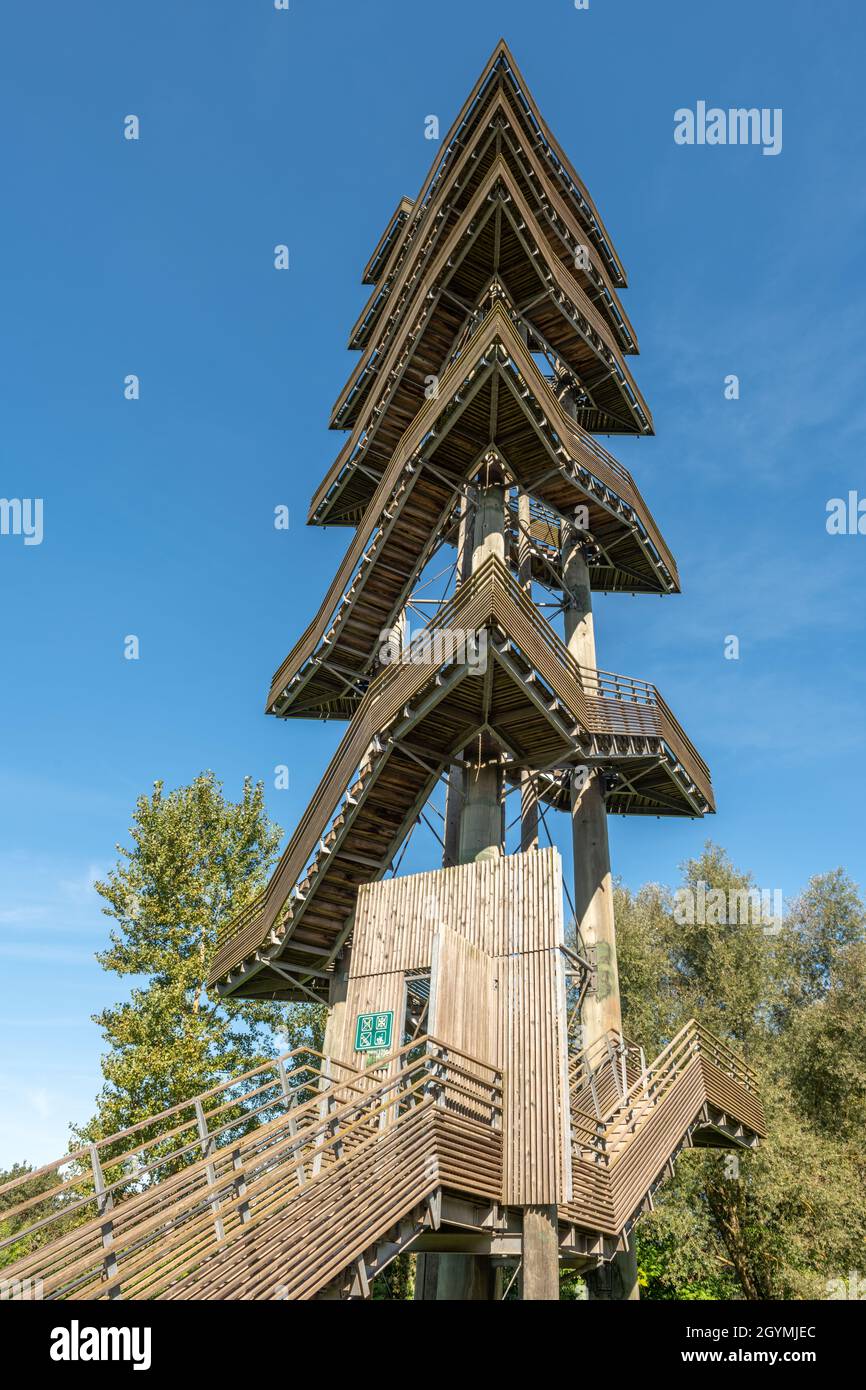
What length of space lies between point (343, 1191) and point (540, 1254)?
350 cm

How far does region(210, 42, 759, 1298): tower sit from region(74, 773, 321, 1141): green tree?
262 cm

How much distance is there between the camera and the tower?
11.5 meters

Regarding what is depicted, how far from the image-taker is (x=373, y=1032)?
43.2 feet

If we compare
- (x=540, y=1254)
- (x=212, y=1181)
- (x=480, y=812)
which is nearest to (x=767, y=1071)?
(x=480, y=812)

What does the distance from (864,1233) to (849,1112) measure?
468 cm

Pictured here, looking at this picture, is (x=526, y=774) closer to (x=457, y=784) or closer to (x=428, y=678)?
(x=457, y=784)

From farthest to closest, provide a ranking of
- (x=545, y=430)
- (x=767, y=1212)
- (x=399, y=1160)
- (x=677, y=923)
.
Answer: (x=677, y=923) < (x=767, y=1212) < (x=545, y=430) < (x=399, y=1160)

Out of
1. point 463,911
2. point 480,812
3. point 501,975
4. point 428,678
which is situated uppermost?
point 428,678

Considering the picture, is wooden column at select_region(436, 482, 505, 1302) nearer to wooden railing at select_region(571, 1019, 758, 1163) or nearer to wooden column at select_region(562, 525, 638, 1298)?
wooden railing at select_region(571, 1019, 758, 1163)

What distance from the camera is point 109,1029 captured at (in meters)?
28.8

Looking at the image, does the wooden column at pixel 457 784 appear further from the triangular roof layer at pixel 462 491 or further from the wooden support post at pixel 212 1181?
the wooden support post at pixel 212 1181

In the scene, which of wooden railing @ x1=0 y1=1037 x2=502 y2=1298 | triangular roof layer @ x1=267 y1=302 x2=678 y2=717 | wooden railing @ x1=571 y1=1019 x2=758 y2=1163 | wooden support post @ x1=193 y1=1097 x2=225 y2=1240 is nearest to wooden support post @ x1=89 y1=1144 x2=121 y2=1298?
wooden railing @ x1=0 y1=1037 x2=502 y2=1298
